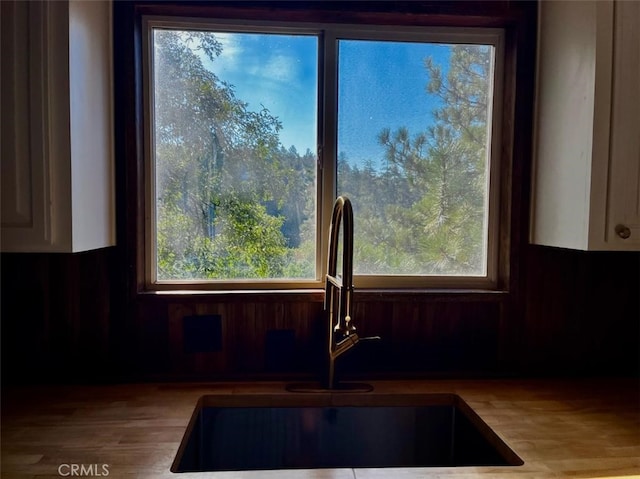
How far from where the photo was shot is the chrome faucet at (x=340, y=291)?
1108 mm

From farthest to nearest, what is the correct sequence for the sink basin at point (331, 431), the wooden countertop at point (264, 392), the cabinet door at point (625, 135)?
the sink basin at point (331, 431) < the cabinet door at point (625, 135) < the wooden countertop at point (264, 392)

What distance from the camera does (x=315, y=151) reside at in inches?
54.6

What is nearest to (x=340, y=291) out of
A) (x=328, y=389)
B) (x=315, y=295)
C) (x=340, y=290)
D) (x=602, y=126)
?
(x=340, y=290)

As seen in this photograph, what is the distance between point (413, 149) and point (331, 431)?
0.94 m

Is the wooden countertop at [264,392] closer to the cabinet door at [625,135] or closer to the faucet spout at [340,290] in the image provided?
the faucet spout at [340,290]

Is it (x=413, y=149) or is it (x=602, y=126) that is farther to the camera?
(x=413, y=149)

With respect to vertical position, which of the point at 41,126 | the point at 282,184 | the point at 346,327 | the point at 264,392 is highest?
the point at 41,126

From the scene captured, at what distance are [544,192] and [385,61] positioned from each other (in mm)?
665

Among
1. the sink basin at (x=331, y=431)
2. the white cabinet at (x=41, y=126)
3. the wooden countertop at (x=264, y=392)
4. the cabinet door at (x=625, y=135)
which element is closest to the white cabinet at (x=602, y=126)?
the cabinet door at (x=625, y=135)

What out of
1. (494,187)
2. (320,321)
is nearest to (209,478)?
(320,321)

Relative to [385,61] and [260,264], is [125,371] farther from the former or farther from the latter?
[385,61]

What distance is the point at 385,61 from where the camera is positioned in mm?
1386

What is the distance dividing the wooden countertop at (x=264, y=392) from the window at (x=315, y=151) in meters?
0.35

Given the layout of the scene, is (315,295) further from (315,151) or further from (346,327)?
(315,151)
